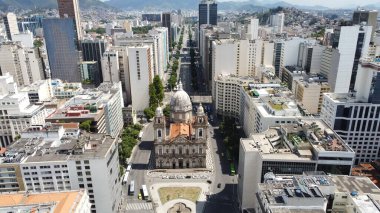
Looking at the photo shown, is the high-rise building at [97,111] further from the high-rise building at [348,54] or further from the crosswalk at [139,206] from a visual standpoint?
the high-rise building at [348,54]

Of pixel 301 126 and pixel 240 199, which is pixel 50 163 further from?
pixel 301 126

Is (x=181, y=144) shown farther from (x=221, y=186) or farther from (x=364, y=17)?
(x=364, y=17)

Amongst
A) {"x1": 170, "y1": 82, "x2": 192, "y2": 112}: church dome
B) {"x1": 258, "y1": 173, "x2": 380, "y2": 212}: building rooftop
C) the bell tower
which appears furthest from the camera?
{"x1": 170, "y1": 82, "x2": 192, "y2": 112}: church dome

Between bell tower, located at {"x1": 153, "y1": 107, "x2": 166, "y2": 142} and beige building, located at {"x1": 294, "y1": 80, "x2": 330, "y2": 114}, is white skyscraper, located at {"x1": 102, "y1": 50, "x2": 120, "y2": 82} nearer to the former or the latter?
bell tower, located at {"x1": 153, "y1": 107, "x2": 166, "y2": 142}

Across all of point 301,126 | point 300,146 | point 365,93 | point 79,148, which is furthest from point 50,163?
point 365,93

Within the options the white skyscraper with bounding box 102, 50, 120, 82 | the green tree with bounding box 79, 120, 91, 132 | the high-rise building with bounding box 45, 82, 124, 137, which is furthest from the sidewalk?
the white skyscraper with bounding box 102, 50, 120, 82

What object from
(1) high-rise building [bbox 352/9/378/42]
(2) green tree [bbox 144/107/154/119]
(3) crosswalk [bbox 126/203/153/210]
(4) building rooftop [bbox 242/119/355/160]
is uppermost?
(1) high-rise building [bbox 352/9/378/42]

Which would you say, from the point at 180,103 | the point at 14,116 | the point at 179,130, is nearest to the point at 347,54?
the point at 180,103
